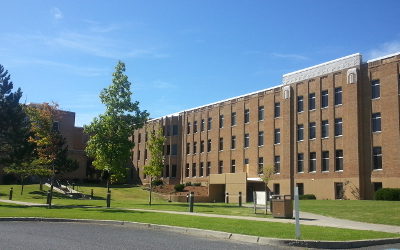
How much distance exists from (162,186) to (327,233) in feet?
149

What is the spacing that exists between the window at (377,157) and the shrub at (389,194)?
4.33m

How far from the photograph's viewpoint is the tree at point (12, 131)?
127 feet

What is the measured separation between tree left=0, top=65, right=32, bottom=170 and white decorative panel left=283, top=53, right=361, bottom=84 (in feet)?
88.9

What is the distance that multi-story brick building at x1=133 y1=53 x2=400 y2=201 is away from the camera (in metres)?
40.5

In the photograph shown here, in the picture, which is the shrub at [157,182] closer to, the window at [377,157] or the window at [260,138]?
the window at [260,138]

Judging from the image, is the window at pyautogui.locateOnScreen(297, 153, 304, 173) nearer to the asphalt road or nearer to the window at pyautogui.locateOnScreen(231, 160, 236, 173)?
the window at pyautogui.locateOnScreen(231, 160, 236, 173)

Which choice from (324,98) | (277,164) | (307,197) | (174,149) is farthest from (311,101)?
(174,149)

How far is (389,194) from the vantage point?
3562 centimetres

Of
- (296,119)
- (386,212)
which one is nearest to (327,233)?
(386,212)

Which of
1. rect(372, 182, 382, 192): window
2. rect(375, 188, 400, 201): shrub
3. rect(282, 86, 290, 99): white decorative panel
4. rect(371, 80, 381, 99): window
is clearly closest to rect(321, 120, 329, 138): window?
rect(282, 86, 290, 99): white decorative panel

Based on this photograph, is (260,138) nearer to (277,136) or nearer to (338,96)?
(277,136)

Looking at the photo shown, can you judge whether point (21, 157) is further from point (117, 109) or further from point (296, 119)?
point (296, 119)

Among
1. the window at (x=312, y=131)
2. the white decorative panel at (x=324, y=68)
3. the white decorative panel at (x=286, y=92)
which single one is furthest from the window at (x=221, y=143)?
the window at (x=312, y=131)

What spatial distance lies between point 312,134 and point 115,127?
68.6 ft
